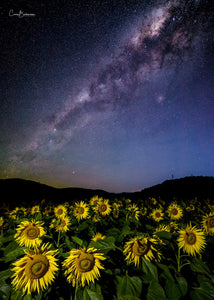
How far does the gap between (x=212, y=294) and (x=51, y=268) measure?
55.5 inches

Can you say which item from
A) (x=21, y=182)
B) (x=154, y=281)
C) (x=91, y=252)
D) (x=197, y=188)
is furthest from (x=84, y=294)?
(x=21, y=182)

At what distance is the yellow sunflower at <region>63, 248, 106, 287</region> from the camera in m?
1.68

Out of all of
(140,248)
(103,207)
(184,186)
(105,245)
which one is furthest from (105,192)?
(105,245)

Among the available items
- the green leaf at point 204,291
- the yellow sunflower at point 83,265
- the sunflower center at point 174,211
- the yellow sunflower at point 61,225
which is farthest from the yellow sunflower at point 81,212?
the green leaf at point 204,291

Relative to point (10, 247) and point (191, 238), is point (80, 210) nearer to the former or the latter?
point (10, 247)

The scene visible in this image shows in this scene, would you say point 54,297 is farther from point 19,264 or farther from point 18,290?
point 19,264

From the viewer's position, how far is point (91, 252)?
5.67ft

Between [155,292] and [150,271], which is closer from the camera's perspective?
[155,292]

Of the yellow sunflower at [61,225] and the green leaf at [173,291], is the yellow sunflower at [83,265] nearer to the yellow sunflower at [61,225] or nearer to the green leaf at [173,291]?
the green leaf at [173,291]

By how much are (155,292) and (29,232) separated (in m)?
1.87

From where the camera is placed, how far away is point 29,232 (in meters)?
2.63

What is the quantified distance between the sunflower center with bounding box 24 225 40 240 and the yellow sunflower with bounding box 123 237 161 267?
1.36 meters

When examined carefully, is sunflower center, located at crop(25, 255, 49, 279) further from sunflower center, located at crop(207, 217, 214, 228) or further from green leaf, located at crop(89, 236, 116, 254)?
sunflower center, located at crop(207, 217, 214, 228)

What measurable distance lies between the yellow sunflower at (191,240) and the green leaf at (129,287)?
1250 mm
